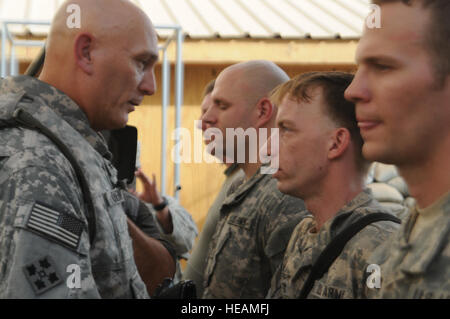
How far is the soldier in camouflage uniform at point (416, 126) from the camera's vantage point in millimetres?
1022

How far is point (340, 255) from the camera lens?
1.50 m

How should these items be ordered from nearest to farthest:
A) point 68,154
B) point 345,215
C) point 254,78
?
point 68,154 → point 345,215 → point 254,78

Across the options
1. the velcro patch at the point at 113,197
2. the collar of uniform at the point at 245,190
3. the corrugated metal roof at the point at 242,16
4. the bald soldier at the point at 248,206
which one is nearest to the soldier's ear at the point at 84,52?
the velcro patch at the point at 113,197

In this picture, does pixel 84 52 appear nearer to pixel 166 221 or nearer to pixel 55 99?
pixel 55 99

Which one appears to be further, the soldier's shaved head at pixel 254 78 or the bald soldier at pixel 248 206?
the soldier's shaved head at pixel 254 78

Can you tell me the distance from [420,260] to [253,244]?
3.78 feet

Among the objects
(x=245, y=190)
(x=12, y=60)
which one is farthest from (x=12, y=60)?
(x=245, y=190)

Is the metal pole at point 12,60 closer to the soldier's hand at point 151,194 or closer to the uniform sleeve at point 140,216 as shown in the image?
the soldier's hand at point 151,194

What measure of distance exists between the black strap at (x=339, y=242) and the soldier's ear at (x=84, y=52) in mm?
843

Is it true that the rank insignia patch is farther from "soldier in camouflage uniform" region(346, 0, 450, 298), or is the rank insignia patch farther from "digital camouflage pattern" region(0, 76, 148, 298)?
"soldier in camouflage uniform" region(346, 0, 450, 298)

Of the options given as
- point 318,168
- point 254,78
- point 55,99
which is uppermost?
point 254,78

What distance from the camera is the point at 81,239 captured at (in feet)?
4.21

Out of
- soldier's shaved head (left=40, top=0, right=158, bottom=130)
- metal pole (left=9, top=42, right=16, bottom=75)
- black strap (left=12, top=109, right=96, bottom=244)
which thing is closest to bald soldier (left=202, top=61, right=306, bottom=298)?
soldier's shaved head (left=40, top=0, right=158, bottom=130)

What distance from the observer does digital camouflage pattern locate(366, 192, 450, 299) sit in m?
0.99
